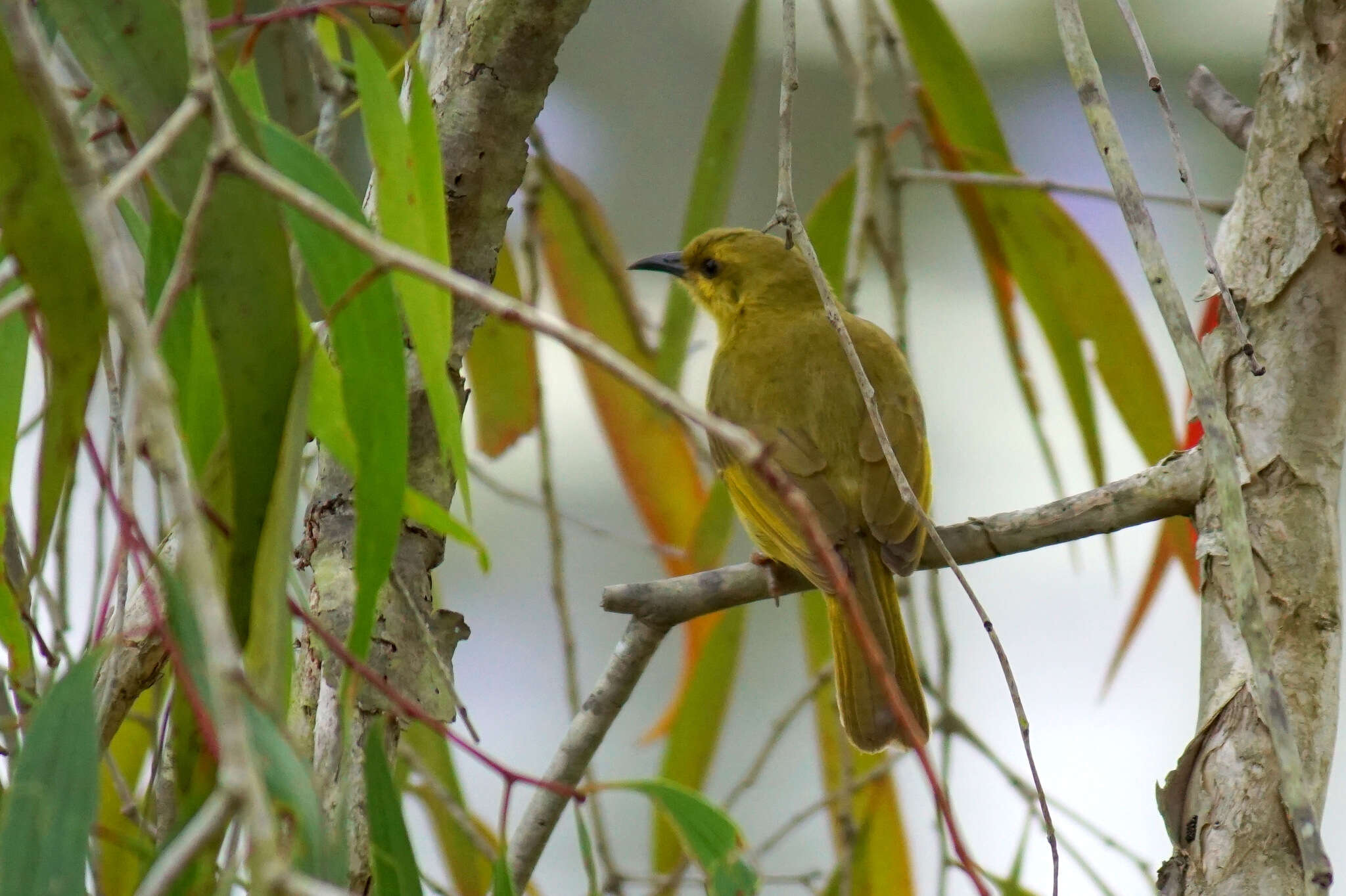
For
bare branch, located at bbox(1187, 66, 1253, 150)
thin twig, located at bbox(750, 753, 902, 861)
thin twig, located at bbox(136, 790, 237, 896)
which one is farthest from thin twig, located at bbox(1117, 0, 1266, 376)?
thin twig, located at bbox(750, 753, 902, 861)

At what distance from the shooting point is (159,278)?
135cm

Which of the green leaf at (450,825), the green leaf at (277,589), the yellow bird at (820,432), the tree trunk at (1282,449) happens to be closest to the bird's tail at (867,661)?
the yellow bird at (820,432)

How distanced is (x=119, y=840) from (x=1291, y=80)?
1662 millimetres

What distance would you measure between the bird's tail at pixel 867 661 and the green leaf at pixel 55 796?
1.62 metres

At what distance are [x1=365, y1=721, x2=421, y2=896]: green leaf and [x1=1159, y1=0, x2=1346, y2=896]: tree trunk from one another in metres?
0.87

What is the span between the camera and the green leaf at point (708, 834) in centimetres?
143

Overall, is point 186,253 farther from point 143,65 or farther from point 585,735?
point 585,735

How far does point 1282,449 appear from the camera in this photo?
5.68 ft

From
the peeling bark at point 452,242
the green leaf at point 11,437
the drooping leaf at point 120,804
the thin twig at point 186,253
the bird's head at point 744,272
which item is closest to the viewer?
the thin twig at point 186,253

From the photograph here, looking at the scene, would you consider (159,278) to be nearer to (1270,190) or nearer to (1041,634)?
(1270,190)

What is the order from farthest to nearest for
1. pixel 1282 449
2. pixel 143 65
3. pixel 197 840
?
pixel 1282 449
pixel 143 65
pixel 197 840

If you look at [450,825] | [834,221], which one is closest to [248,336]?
[450,825]

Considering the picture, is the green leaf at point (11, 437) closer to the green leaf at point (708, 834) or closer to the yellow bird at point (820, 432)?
the green leaf at point (708, 834)

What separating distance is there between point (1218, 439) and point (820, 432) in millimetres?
1937
